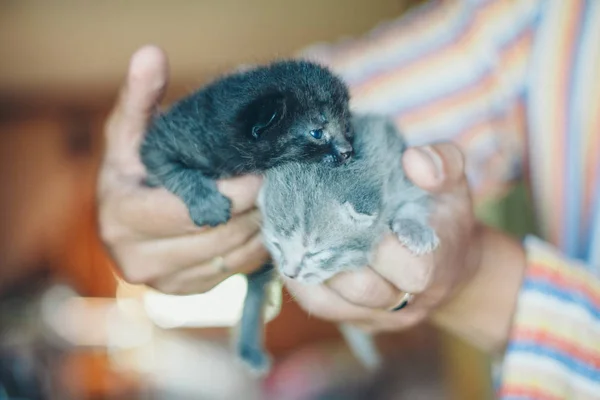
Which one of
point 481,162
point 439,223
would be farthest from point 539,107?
point 439,223

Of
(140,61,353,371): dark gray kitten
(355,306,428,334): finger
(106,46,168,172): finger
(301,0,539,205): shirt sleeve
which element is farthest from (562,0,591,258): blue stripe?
(106,46,168,172): finger

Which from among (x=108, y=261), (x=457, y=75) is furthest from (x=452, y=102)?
(x=108, y=261)

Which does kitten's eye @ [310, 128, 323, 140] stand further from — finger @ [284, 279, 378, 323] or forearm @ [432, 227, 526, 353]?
forearm @ [432, 227, 526, 353]

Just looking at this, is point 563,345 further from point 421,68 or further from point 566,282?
point 421,68

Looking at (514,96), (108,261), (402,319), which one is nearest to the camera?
(402,319)

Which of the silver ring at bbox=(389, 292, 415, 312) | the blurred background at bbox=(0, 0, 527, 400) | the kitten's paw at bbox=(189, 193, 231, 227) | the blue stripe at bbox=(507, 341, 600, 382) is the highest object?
the kitten's paw at bbox=(189, 193, 231, 227)

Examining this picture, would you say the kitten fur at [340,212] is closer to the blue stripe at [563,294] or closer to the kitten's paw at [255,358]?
the blue stripe at [563,294]

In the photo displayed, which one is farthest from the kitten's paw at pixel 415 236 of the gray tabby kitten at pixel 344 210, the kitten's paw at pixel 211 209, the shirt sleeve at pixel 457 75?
the shirt sleeve at pixel 457 75
